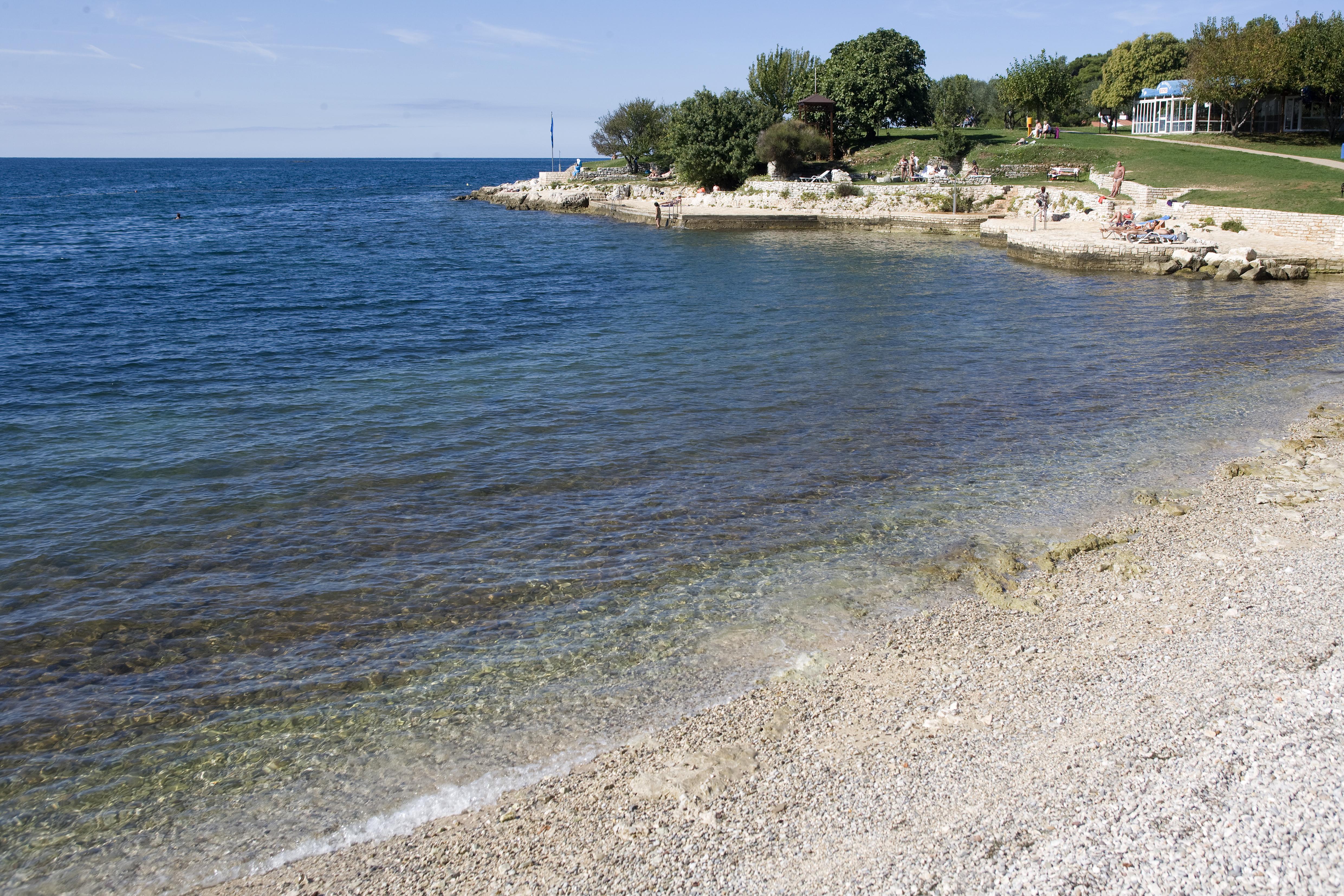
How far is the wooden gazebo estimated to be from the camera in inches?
2235

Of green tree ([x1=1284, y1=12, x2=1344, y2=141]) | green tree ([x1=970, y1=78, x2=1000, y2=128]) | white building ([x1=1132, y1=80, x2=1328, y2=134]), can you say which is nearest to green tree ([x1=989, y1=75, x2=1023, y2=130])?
green tree ([x1=970, y1=78, x2=1000, y2=128])

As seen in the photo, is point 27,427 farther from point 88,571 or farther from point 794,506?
point 794,506

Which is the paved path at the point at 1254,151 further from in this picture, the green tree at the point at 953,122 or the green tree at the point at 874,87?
the green tree at the point at 874,87

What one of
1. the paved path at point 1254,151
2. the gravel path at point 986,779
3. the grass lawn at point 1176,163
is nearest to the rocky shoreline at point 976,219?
the grass lawn at point 1176,163

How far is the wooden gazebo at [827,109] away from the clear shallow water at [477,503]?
3495cm

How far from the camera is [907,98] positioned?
62719 mm

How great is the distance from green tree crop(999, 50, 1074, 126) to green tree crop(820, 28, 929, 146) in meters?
6.98

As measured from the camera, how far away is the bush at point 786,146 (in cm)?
5206

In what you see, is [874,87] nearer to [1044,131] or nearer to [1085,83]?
[1044,131]

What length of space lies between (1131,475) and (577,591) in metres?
7.65

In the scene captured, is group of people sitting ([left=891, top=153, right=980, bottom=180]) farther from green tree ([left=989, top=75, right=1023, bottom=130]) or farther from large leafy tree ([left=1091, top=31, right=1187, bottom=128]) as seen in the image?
large leafy tree ([left=1091, top=31, right=1187, bottom=128])

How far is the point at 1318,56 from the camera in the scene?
147 ft

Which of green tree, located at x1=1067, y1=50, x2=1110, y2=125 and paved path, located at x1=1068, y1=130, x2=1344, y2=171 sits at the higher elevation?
green tree, located at x1=1067, y1=50, x2=1110, y2=125

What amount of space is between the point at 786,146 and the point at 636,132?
30465 millimetres
